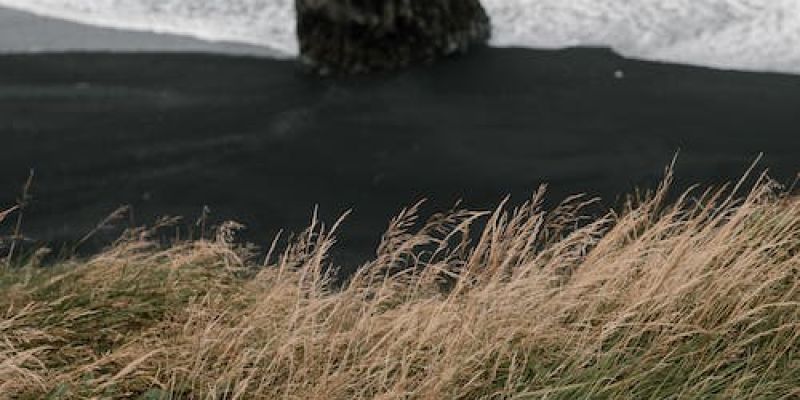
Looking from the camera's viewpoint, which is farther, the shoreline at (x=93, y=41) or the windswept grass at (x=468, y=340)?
the shoreline at (x=93, y=41)

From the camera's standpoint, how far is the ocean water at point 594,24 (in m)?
10.2

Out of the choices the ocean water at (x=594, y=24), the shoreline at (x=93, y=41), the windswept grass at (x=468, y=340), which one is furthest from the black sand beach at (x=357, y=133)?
the windswept grass at (x=468, y=340)

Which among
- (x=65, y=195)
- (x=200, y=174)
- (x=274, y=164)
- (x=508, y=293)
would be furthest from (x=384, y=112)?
(x=508, y=293)

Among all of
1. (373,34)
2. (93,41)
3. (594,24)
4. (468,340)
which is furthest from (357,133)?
(468,340)

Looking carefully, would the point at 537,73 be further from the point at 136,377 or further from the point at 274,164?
the point at 136,377

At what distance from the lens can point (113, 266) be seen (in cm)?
487

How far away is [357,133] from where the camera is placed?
28.6 ft

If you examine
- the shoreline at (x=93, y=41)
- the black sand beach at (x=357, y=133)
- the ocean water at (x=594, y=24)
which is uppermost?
the ocean water at (x=594, y=24)

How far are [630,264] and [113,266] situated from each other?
2.55m

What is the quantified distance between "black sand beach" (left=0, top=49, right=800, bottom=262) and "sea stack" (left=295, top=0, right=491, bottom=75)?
0.29 meters

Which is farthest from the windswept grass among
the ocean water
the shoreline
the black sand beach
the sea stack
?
the shoreline

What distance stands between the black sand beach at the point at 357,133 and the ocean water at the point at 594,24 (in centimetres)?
42

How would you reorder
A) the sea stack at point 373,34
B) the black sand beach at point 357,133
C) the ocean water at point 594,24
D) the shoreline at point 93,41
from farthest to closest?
the shoreline at point 93,41 → the ocean water at point 594,24 → the sea stack at point 373,34 → the black sand beach at point 357,133

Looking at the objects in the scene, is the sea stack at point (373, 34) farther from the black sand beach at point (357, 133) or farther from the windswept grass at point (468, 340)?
the windswept grass at point (468, 340)
